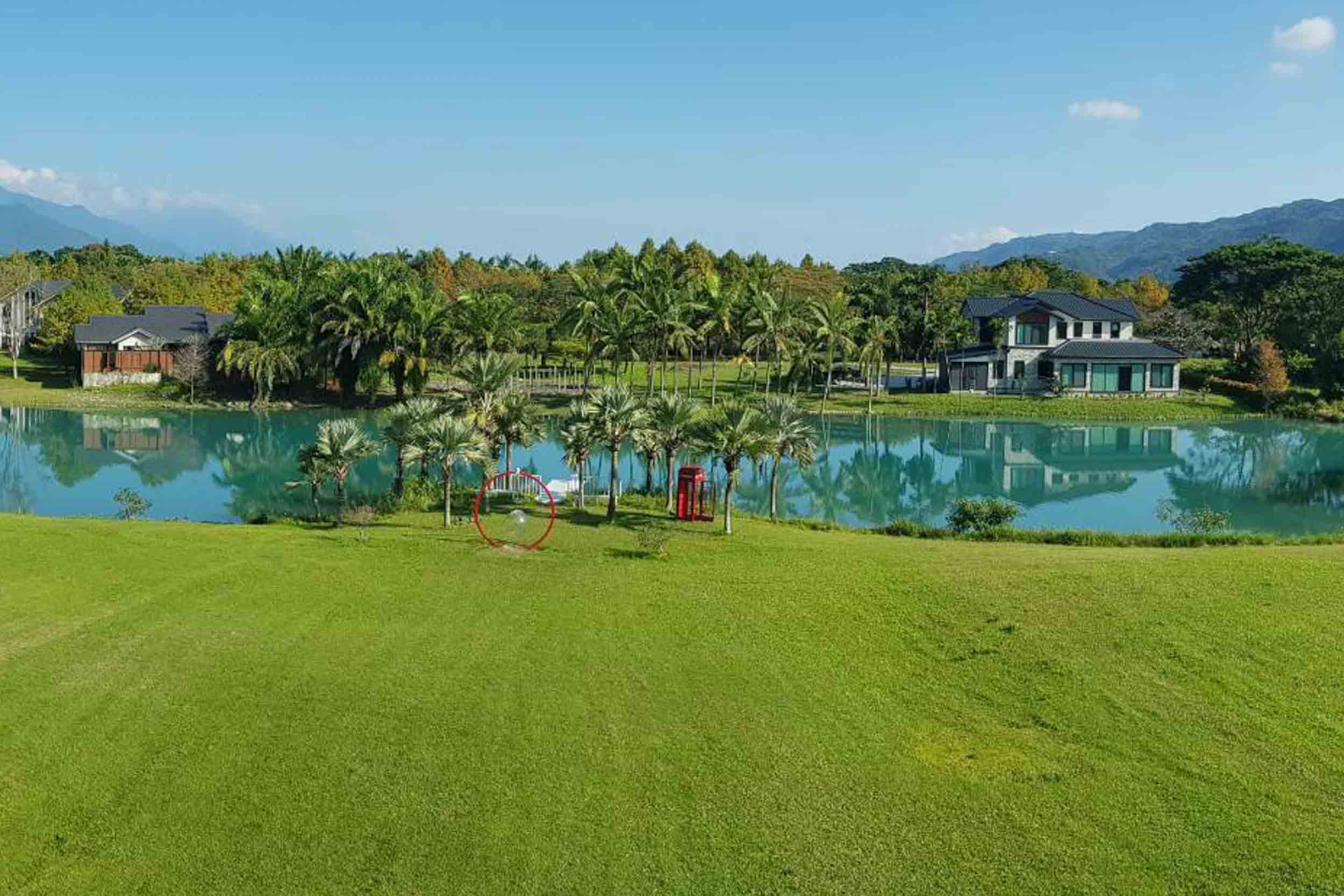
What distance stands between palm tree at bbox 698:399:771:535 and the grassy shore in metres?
34.3

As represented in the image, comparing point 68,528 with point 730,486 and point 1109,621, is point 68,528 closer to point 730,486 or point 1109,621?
point 730,486

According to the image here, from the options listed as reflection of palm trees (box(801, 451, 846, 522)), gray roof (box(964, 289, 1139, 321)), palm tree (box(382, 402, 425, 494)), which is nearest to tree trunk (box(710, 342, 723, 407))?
reflection of palm trees (box(801, 451, 846, 522))

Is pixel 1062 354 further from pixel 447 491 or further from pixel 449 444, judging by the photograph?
pixel 449 444

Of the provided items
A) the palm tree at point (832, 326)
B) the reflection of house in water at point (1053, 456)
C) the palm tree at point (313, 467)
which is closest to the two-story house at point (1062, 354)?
the reflection of house in water at point (1053, 456)

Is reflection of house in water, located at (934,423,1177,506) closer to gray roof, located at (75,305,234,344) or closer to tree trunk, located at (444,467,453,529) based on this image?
tree trunk, located at (444,467,453,529)

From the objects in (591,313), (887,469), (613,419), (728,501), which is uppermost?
(591,313)

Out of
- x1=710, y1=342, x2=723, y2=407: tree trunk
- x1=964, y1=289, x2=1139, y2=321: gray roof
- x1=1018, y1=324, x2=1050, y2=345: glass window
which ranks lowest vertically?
x1=710, y1=342, x2=723, y2=407: tree trunk

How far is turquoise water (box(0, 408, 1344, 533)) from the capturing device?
31.8 m

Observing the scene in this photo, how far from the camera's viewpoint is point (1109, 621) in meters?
15.9

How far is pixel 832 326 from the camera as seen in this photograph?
59.2 metres

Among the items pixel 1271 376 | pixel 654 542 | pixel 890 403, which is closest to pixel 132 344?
pixel 890 403

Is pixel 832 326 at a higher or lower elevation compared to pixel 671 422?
higher

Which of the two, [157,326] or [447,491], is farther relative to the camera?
[157,326]

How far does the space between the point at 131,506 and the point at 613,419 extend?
42.5ft
